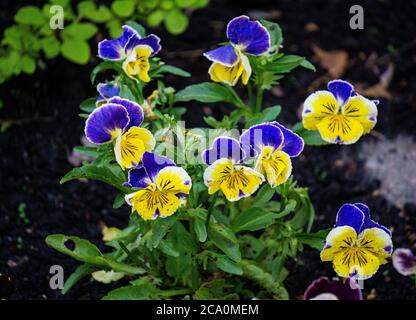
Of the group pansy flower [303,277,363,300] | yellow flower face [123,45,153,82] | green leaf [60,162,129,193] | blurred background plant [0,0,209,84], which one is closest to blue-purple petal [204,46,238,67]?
yellow flower face [123,45,153,82]

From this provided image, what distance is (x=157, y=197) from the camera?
181 centimetres

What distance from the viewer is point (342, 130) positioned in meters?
1.94

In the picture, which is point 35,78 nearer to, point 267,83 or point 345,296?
point 267,83

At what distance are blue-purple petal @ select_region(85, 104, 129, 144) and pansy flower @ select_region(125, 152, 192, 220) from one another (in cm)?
10

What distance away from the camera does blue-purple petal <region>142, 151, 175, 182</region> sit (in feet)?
5.84

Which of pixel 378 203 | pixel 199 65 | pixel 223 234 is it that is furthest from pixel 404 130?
pixel 223 234

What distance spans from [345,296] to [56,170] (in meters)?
1.25

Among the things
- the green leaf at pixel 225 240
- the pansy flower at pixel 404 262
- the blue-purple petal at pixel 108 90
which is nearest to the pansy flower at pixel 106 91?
the blue-purple petal at pixel 108 90

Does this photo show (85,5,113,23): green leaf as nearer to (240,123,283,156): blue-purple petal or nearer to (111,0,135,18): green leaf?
(111,0,135,18): green leaf

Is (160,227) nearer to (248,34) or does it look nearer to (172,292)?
(172,292)

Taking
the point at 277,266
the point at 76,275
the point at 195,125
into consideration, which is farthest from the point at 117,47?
the point at 195,125

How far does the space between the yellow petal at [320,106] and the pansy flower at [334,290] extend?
1.86 ft

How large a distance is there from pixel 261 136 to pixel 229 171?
114 mm

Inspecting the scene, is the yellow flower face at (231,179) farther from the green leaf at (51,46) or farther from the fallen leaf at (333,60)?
the fallen leaf at (333,60)
